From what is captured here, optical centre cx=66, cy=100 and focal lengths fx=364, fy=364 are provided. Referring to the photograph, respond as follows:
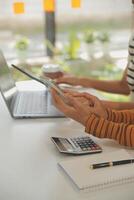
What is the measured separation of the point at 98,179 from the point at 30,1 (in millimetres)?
2167

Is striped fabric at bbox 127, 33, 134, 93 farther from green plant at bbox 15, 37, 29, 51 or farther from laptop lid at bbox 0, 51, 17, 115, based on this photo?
green plant at bbox 15, 37, 29, 51

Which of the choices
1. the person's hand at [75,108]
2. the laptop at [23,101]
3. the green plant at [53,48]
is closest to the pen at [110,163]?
the person's hand at [75,108]

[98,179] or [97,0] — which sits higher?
[97,0]

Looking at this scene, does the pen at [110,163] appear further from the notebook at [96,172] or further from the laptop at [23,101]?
the laptop at [23,101]

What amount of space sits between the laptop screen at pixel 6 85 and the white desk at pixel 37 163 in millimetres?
70

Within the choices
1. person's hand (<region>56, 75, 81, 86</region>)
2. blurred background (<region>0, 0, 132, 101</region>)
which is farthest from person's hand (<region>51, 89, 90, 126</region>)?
blurred background (<region>0, 0, 132, 101</region>)

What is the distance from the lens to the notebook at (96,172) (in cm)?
92

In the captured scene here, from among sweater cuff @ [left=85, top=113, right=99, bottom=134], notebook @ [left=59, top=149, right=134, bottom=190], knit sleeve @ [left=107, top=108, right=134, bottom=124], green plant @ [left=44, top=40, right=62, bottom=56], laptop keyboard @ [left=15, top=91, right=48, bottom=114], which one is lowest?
green plant @ [left=44, top=40, right=62, bottom=56]

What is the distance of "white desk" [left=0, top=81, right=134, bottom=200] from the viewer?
90 centimetres

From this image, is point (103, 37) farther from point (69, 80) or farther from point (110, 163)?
point (110, 163)

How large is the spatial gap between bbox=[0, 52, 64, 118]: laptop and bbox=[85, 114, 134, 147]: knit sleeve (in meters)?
0.25

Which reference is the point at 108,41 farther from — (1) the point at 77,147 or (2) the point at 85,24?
(1) the point at 77,147

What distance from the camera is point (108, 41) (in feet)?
10.6

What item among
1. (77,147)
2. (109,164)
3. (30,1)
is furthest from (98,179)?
(30,1)
